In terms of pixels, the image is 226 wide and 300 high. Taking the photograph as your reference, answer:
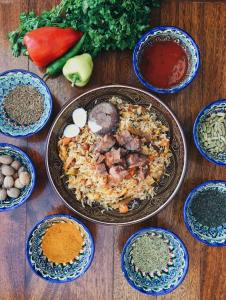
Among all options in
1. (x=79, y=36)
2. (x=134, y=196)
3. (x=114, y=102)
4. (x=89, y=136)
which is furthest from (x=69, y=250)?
(x=79, y=36)

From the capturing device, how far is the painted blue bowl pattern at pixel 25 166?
8.66 feet

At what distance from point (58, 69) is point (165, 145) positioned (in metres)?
0.71

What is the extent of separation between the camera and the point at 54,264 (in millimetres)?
2750

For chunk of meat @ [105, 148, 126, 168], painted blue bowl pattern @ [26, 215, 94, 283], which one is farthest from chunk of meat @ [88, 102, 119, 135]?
painted blue bowl pattern @ [26, 215, 94, 283]

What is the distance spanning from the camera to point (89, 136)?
2672 mm

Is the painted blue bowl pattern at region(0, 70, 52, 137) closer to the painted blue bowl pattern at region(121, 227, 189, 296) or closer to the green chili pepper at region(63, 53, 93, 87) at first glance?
the green chili pepper at region(63, 53, 93, 87)

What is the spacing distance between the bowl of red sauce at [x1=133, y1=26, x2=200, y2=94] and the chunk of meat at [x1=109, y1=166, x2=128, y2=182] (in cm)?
46

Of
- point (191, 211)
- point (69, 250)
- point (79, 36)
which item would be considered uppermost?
point (79, 36)

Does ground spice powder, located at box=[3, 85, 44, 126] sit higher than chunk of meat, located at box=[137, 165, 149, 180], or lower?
higher

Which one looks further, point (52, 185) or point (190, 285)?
point (190, 285)

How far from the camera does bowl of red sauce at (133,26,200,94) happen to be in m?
2.64

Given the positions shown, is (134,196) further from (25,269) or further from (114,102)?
(25,269)

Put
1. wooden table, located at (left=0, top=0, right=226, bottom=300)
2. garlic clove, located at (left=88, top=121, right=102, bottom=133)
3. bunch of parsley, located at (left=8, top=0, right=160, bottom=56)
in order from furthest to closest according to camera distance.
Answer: wooden table, located at (left=0, top=0, right=226, bottom=300) < garlic clove, located at (left=88, top=121, right=102, bottom=133) < bunch of parsley, located at (left=8, top=0, right=160, bottom=56)

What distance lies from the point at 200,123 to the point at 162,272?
0.85m
